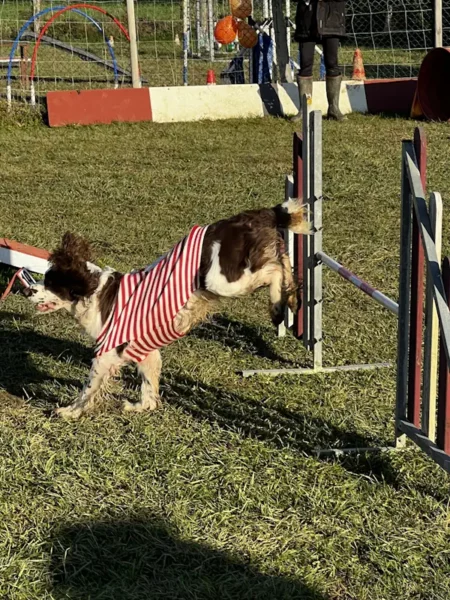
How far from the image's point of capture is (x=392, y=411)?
466 centimetres

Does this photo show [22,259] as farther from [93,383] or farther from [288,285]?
[288,285]

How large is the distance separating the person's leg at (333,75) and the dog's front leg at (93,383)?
28.8 feet

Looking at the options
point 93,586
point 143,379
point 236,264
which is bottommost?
point 93,586

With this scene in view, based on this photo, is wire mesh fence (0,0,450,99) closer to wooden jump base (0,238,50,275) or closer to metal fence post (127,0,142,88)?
metal fence post (127,0,142,88)

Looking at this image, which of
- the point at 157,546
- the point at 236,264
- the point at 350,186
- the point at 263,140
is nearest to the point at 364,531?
the point at 157,546

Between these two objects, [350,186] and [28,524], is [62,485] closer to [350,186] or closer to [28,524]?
[28,524]

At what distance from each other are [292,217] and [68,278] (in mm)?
1281

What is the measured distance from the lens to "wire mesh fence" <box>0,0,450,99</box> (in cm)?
1667

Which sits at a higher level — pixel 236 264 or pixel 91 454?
pixel 236 264

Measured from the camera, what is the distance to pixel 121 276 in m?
4.86

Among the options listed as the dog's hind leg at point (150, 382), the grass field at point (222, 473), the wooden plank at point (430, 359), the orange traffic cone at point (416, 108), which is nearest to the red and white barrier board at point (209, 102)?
the orange traffic cone at point (416, 108)

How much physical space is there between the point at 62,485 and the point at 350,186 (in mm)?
6475

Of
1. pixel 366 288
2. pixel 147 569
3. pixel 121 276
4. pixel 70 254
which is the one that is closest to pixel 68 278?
pixel 70 254

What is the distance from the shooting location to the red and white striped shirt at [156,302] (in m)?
4.63
